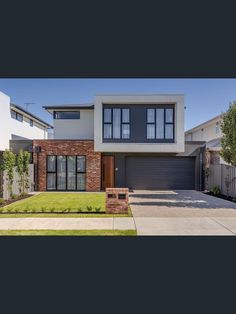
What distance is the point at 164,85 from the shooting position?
54.6 ft

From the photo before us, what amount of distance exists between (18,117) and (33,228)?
17061 mm

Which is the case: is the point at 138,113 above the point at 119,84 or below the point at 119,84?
below

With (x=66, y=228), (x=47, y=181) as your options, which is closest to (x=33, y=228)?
(x=66, y=228)

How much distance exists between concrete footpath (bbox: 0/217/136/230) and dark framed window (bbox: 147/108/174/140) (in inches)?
346

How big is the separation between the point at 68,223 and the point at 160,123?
10.7 m

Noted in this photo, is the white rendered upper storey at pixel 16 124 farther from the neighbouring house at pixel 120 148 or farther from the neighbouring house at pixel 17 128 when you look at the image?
the neighbouring house at pixel 120 148

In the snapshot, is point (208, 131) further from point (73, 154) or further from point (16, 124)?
point (16, 124)

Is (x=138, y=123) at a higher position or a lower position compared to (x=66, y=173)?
higher

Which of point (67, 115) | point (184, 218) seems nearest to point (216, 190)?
point (184, 218)

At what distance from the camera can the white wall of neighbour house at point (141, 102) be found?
15875mm

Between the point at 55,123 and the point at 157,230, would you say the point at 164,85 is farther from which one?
the point at 157,230

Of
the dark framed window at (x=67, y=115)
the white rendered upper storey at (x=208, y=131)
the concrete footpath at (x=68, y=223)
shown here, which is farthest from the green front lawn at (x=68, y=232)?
the white rendered upper storey at (x=208, y=131)

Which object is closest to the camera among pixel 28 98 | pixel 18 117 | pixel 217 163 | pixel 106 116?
pixel 106 116

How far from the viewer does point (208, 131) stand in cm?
2439
